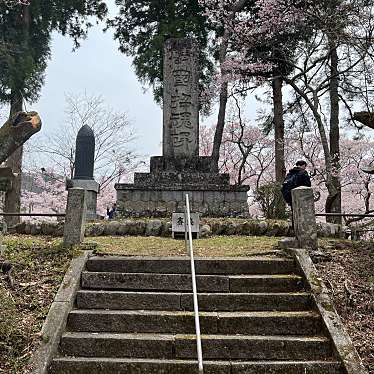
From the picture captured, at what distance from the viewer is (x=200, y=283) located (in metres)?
4.90

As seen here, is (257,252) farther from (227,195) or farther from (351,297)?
(227,195)

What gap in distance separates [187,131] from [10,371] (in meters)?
7.66

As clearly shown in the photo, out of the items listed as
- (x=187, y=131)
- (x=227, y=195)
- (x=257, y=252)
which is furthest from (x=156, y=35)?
(x=257, y=252)

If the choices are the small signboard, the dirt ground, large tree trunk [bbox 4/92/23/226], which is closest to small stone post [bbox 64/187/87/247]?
the small signboard

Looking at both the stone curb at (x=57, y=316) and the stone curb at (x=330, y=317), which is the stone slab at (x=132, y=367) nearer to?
the stone curb at (x=57, y=316)

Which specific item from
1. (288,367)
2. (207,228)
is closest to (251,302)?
(288,367)

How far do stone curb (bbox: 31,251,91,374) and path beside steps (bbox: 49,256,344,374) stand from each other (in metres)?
0.10

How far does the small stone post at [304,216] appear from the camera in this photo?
5516 mm

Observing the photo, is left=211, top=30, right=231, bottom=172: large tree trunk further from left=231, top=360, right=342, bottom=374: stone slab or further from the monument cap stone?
left=231, top=360, right=342, bottom=374: stone slab

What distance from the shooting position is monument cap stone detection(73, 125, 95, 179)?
1260 centimetres

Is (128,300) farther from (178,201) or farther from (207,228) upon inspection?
(178,201)

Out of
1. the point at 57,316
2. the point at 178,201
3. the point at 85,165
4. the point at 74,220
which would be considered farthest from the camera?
the point at 85,165

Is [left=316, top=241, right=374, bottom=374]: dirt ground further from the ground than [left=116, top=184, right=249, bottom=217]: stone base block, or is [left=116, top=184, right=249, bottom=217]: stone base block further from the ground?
[left=116, top=184, right=249, bottom=217]: stone base block

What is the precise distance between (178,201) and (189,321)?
5.77 m
